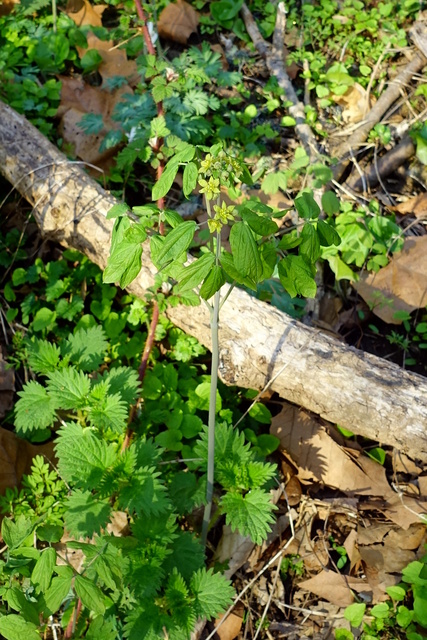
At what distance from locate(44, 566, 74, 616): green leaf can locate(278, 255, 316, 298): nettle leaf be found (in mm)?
1009

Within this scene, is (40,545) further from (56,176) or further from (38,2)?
(38,2)

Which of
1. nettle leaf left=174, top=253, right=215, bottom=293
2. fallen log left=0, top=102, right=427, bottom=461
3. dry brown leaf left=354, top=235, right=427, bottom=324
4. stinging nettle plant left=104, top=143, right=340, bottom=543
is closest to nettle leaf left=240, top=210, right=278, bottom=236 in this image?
stinging nettle plant left=104, top=143, right=340, bottom=543

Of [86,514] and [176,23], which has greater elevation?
[176,23]

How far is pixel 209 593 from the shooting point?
1.89 meters

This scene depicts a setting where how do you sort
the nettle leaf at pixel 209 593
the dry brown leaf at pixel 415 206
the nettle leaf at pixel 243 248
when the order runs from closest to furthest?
1. the nettle leaf at pixel 243 248
2. the nettle leaf at pixel 209 593
3. the dry brown leaf at pixel 415 206

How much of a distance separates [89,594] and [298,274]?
3.38 ft

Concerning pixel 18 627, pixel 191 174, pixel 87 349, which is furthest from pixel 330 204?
pixel 18 627

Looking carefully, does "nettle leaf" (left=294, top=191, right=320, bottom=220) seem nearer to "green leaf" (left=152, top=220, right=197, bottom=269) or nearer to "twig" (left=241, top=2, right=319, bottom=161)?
"green leaf" (left=152, top=220, right=197, bottom=269)

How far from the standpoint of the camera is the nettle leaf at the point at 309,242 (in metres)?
1.44

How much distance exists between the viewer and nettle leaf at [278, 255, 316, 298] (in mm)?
1433

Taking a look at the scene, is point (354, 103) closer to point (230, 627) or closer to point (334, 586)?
point (334, 586)

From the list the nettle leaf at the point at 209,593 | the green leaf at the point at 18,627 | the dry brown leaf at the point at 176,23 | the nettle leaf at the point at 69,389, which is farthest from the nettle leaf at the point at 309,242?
the dry brown leaf at the point at 176,23

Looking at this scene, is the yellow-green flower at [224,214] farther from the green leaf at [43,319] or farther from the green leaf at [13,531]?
the green leaf at [43,319]

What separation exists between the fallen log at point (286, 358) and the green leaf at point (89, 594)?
Result: 45.7 inches
